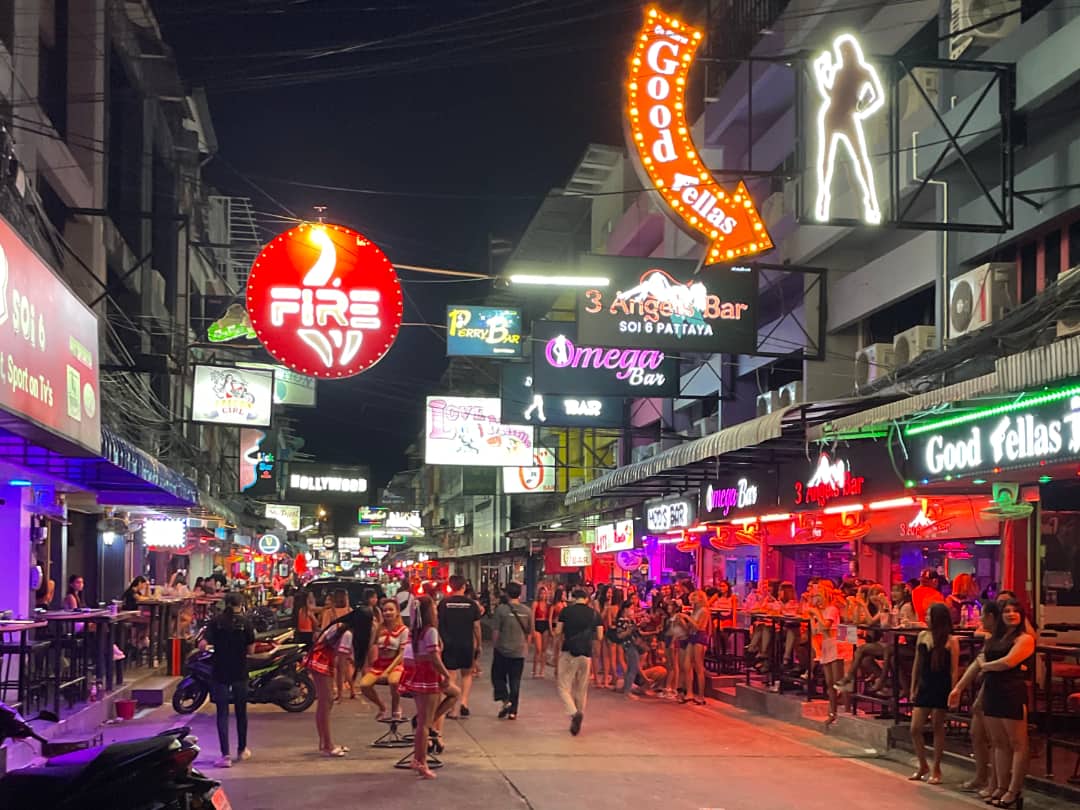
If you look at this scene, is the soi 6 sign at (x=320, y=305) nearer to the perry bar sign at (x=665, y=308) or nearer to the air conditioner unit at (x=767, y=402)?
the perry bar sign at (x=665, y=308)

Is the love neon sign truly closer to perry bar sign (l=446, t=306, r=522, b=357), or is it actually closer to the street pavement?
the street pavement

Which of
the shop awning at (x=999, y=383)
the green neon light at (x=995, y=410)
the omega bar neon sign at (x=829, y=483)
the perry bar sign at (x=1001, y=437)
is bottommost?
the omega bar neon sign at (x=829, y=483)

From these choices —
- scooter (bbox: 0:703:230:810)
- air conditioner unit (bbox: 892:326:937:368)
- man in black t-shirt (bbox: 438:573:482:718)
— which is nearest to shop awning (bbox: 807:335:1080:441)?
air conditioner unit (bbox: 892:326:937:368)

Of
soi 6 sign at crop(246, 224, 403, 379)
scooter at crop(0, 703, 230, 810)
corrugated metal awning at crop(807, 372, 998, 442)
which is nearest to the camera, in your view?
scooter at crop(0, 703, 230, 810)

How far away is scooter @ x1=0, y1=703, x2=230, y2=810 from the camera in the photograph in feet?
20.6

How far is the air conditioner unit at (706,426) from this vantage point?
94.0 feet

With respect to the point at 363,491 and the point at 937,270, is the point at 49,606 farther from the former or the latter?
the point at 363,491

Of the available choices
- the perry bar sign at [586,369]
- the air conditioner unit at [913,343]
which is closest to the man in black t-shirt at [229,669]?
the perry bar sign at [586,369]

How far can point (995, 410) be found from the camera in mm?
11438

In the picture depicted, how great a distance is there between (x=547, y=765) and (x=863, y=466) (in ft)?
26.1

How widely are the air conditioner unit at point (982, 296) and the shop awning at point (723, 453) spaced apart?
174cm

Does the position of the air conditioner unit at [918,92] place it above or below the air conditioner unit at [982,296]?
above

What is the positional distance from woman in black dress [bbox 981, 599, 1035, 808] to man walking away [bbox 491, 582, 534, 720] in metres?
7.64

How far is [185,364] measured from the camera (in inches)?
1112
